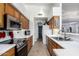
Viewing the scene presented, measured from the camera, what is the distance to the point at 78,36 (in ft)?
10.0

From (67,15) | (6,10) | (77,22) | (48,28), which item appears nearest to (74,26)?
(77,22)

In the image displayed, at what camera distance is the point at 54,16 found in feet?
18.8

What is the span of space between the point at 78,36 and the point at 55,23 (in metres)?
2.79

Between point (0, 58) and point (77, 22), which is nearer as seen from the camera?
point (0, 58)

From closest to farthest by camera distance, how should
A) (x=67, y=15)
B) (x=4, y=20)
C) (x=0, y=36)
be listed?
1. (x=4, y=20)
2. (x=0, y=36)
3. (x=67, y=15)

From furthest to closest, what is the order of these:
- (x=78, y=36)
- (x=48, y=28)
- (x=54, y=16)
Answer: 1. (x=48, y=28)
2. (x=54, y=16)
3. (x=78, y=36)

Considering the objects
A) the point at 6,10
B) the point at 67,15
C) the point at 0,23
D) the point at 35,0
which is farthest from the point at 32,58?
the point at 67,15

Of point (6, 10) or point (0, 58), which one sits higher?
point (6, 10)

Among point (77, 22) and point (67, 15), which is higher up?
point (67, 15)

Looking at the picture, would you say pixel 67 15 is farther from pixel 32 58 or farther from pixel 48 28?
pixel 48 28

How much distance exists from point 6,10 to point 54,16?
130 inches

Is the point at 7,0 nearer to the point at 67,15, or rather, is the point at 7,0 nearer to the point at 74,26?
the point at 74,26

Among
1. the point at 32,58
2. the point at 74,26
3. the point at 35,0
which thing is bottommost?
the point at 32,58

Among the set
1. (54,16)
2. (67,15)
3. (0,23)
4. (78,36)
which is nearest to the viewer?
(0,23)
